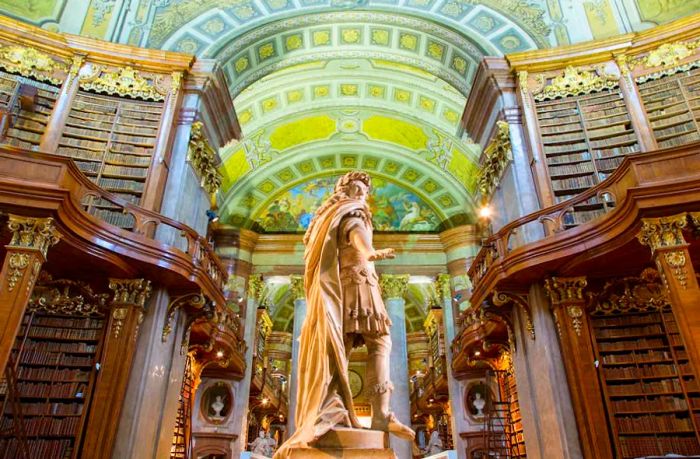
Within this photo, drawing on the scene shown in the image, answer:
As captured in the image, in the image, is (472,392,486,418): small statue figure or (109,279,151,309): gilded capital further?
(472,392,486,418): small statue figure

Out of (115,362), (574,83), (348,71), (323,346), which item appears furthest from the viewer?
(348,71)

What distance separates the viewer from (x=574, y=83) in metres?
9.32

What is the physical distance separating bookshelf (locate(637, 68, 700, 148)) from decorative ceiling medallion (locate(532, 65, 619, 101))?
1.86 feet

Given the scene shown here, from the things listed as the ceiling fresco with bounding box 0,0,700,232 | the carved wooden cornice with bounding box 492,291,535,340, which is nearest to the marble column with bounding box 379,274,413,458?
the ceiling fresco with bounding box 0,0,700,232

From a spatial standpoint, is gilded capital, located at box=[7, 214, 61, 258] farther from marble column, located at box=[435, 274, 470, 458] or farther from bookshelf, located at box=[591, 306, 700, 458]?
marble column, located at box=[435, 274, 470, 458]

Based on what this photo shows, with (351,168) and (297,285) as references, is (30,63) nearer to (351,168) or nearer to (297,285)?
(297,285)

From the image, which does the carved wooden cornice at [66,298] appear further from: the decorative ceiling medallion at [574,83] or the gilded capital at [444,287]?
the gilded capital at [444,287]

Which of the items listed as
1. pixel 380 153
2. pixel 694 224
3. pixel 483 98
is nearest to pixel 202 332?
pixel 483 98

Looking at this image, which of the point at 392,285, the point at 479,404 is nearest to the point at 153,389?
the point at 479,404

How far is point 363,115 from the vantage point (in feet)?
52.7

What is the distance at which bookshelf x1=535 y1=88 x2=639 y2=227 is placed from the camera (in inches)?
321

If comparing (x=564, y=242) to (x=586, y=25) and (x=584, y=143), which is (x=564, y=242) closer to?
(x=584, y=143)

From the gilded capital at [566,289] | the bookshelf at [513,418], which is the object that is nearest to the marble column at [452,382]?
the bookshelf at [513,418]

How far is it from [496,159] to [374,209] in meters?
7.78
